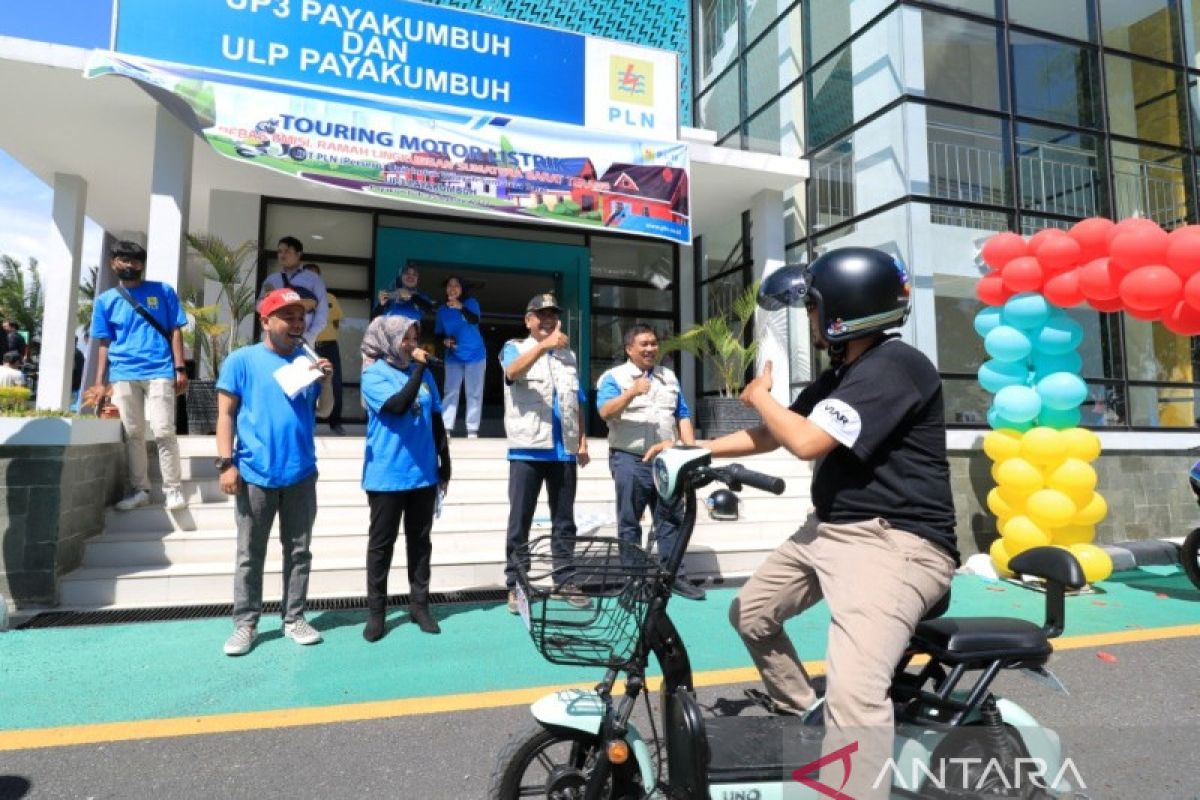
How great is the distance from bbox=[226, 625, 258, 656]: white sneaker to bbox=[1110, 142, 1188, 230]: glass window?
10794 millimetres

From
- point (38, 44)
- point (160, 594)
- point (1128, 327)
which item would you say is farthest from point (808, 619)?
point (38, 44)

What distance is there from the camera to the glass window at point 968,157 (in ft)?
25.5

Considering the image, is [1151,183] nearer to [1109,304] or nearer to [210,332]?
[1109,304]

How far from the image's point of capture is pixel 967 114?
7.98m

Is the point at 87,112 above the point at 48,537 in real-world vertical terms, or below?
above

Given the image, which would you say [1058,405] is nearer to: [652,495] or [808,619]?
[808,619]

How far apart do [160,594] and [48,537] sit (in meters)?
0.73

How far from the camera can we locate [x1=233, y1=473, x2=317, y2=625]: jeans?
12.2 ft

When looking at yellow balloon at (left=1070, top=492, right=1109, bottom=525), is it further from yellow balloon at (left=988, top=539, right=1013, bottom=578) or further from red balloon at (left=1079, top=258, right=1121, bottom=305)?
red balloon at (left=1079, top=258, right=1121, bottom=305)

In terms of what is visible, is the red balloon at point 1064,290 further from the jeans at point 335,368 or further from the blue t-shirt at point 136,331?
the jeans at point 335,368

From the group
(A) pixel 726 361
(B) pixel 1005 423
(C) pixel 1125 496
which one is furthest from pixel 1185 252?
(A) pixel 726 361

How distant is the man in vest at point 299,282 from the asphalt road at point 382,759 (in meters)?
4.96

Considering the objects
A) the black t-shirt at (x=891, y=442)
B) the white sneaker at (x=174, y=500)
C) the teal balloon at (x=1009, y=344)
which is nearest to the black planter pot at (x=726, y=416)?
the teal balloon at (x=1009, y=344)

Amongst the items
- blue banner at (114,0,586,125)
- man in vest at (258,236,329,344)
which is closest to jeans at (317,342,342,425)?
man in vest at (258,236,329,344)
